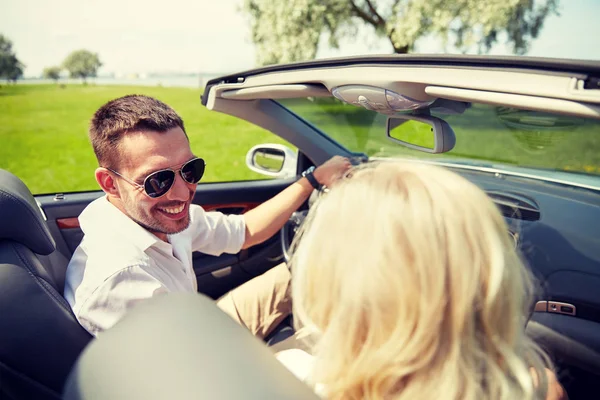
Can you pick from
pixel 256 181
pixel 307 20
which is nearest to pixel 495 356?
pixel 256 181

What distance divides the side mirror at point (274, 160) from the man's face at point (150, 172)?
140 cm

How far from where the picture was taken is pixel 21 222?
1.72 m

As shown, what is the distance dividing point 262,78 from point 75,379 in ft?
5.29

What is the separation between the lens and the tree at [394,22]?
16.8 metres

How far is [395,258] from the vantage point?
87 centimetres

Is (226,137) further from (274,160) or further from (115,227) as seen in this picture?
(115,227)

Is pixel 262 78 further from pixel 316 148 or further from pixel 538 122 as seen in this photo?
pixel 538 122

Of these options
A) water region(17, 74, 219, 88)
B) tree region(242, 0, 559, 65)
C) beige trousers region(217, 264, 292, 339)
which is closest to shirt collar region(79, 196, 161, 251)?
beige trousers region(217, 264, 292, 339)

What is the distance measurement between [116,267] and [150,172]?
413 millimetres

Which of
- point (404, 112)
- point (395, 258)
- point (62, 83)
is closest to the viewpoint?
point (395, 258)

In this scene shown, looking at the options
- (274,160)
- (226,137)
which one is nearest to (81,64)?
(226,137)

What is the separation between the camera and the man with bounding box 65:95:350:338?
1.65 m

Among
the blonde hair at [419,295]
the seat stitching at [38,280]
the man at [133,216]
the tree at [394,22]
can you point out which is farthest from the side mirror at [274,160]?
the tree at [394,22]

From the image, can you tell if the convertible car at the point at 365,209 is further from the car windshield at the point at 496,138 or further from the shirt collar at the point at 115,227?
A: the shirt collar at the point at 115,227
